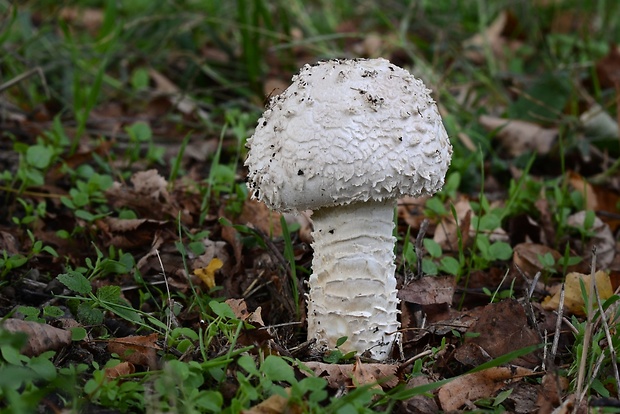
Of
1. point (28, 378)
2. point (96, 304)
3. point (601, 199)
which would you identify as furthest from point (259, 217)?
point (601, 199)

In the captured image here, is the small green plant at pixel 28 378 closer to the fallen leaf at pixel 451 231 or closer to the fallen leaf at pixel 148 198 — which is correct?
the fallen leaf at pixel 148 198

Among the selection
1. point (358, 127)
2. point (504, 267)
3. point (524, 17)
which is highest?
point (524, 17)

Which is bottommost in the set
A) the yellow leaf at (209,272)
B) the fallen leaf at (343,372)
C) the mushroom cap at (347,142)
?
the fallen leaf at (343,372)

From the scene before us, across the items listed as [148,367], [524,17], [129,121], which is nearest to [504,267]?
[148,367]

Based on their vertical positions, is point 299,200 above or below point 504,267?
above

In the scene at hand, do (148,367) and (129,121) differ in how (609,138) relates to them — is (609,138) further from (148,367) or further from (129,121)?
(148,367)

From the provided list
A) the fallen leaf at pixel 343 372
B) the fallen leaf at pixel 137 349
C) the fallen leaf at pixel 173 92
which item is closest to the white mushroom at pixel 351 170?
the fallen leaf at pixel 343 372
